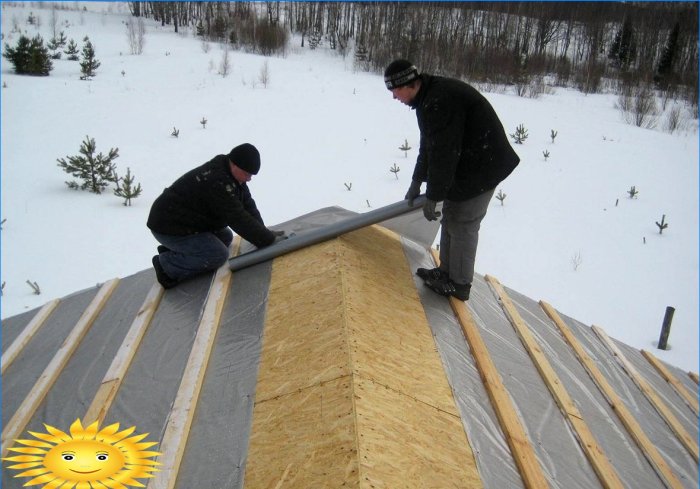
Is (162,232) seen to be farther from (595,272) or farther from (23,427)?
(595,272)

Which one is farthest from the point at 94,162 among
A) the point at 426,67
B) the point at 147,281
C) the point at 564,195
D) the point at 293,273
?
the point at 426,67

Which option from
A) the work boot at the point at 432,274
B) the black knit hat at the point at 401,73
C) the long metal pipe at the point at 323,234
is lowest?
the work boot at the point at 432,274

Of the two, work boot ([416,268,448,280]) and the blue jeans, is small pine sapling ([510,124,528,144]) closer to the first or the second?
work boot ([416,268,448,280])

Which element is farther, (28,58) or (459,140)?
(28,58)

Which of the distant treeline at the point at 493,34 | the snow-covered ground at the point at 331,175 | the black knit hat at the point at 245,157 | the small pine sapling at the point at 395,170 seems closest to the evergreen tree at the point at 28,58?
the snow-covered ground at the point at 331,175

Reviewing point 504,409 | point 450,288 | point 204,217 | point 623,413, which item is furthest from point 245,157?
point 623,413

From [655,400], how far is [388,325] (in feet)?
7.16

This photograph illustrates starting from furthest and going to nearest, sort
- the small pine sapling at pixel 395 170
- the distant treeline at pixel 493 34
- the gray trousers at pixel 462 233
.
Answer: the distant treeline at pixel 493 34 → the small pine sapling at pixel 395 170 → the gray trousers at pixel 462 233

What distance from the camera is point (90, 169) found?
27.6ft

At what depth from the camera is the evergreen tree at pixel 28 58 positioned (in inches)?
552

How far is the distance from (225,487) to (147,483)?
34cm

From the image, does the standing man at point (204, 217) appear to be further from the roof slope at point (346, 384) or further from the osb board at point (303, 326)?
the osb board at point (303, 326)

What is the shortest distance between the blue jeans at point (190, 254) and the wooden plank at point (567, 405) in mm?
2320

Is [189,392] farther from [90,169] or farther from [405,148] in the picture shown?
[405,148]
